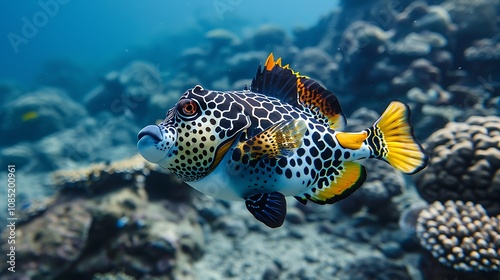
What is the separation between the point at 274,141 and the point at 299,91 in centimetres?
64

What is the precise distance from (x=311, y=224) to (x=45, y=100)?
1479 centimetres

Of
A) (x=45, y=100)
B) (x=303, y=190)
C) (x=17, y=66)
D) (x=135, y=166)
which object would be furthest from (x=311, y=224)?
(x=17, y=66)

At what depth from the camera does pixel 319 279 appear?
4.39 meters

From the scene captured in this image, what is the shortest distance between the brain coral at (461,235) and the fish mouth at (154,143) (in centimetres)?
376

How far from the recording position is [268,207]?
1672 mm

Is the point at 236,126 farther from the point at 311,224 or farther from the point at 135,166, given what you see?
the point at 311,224

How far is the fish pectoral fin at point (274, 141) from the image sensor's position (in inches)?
63.6

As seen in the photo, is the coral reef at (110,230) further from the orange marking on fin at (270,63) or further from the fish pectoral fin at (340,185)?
the orange marking on fin at (270,63)

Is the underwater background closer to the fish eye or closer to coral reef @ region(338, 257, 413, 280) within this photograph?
coral reef @ region(338, 257, 413, 280)

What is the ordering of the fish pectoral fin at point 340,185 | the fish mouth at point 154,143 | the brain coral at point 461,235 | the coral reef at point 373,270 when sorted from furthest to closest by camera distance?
the coral reef at point 373,270 < the brain coral at point 461,235 < the fish pectoral fin at point 340,185 < the fish mouth at point 154,143

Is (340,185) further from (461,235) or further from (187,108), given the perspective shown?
(461,235)

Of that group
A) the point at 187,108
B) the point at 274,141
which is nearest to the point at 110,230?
the point at 187,108

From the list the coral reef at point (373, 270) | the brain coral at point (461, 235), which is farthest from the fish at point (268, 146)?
the coral reef at point (373, 270)

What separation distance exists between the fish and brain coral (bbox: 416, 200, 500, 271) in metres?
2.64
